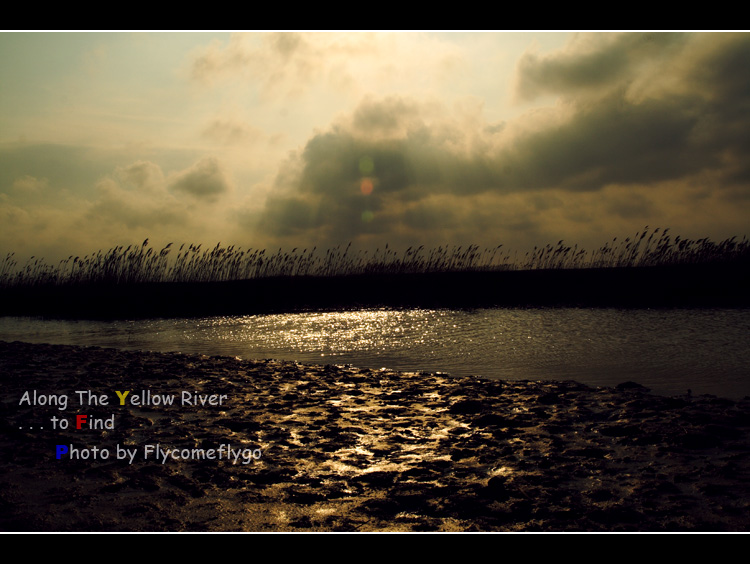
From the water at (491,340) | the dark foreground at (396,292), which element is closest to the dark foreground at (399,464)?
the water at (491,340)

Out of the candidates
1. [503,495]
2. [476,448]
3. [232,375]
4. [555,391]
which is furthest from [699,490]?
[232,375]

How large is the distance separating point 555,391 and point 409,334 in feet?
25.7

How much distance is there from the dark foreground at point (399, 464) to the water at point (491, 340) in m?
2.00

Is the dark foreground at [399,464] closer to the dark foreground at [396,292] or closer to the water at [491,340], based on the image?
the water at [491,340]

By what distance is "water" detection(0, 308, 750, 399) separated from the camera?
31.5 ft

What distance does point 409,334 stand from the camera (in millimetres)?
15453

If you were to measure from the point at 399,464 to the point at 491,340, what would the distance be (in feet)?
30.4

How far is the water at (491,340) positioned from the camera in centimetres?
961

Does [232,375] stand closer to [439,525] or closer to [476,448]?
[476,448]

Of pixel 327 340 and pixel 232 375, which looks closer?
pixel 232 375

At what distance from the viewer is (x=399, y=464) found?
16.3 feet

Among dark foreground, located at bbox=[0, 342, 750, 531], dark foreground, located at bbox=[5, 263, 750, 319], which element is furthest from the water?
dark foreground, located at bbox=[5, 263, 750, 319]

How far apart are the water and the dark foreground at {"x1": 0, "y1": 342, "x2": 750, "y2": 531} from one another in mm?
2004

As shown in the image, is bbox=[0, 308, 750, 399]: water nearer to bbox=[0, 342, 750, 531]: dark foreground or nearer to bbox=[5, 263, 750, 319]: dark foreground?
bbox=[0, 342, 750, 531]: dark foreground
